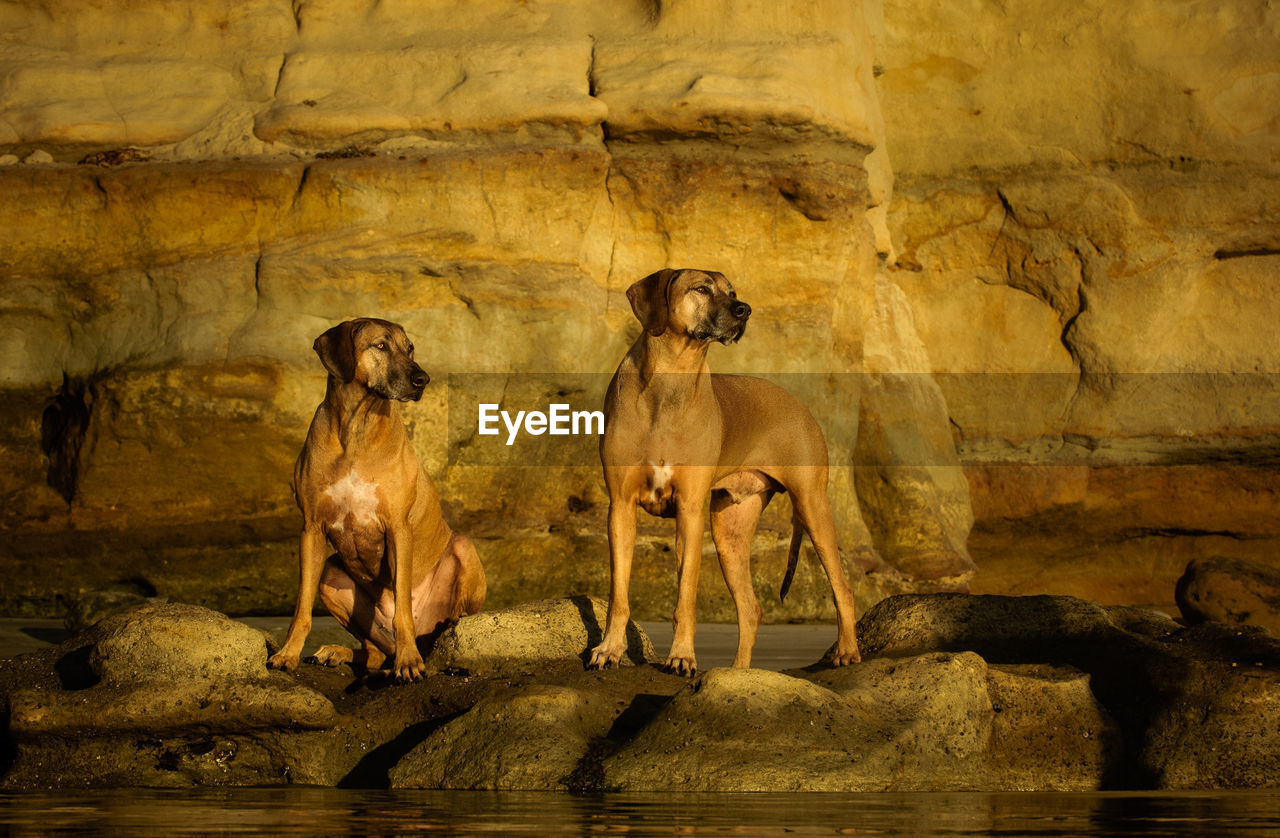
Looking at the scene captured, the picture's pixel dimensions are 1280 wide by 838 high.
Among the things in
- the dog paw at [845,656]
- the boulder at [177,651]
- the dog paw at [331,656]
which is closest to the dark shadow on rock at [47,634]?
the dog paw at [331,656]

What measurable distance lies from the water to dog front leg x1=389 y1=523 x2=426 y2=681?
1.39 m

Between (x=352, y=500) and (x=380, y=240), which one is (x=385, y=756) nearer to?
(x=352, y=500)

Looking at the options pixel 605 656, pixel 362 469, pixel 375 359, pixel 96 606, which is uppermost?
pixel 375 359

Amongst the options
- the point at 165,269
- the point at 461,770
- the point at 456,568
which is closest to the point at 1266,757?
the point at 461,770

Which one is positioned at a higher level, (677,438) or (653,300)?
(653,300)

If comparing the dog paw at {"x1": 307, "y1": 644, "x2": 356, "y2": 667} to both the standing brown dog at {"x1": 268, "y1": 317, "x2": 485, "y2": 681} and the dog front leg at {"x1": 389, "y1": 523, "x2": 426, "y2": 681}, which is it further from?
the dog front leg at {"x1": 389, "y1": 523, "x2": 426, "y2": 681}

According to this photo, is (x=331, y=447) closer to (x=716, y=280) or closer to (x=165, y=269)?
(x=716, y=280)

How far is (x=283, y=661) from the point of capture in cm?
702

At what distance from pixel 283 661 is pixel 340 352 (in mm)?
1562

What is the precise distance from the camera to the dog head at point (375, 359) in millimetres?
7273

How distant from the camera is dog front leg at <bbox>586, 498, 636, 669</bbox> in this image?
7.00 metres

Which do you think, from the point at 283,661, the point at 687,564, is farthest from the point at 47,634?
the point at 687,564

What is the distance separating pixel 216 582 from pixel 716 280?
7.36 metres

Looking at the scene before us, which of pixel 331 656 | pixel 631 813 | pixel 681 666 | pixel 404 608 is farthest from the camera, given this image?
pixel 331 656
